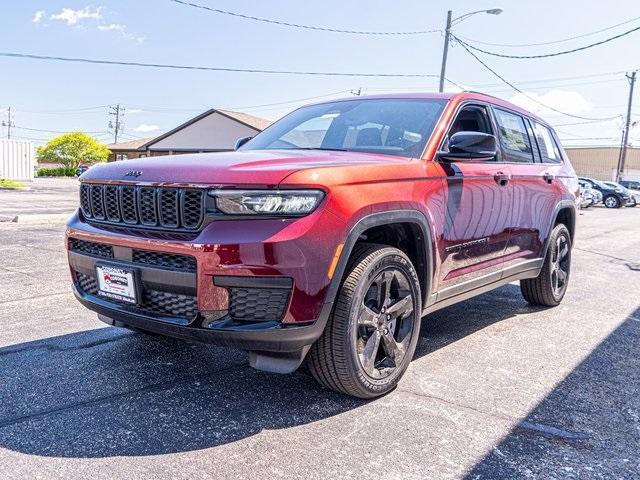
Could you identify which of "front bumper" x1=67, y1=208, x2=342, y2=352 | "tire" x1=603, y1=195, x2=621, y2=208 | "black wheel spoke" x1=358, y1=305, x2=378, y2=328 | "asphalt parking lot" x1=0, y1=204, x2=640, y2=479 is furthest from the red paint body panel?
"tire" x1=603, y1=195, x2=621, y2=208

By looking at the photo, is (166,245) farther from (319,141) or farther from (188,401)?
(319,141)

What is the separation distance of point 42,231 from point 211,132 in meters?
37.8

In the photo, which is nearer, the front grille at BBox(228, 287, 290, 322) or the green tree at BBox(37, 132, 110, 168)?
the front grille at BBox(228, 287, 290, 322)

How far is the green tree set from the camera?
220ft

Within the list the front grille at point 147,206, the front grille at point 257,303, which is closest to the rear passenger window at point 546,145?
the front grille at point 257,303

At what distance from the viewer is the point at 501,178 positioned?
434 cm

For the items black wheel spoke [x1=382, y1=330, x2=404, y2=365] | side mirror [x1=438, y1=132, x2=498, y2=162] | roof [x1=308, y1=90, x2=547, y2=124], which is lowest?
black wheel spoke [x1=382, y1=330, x2=404, y2=365]

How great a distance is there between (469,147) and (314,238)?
56.5 inches

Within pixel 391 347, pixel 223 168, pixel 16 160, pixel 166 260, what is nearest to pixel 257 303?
pixel 166 260

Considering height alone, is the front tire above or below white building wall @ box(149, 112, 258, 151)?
below

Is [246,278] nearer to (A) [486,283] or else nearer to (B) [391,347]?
(B) [391,347]

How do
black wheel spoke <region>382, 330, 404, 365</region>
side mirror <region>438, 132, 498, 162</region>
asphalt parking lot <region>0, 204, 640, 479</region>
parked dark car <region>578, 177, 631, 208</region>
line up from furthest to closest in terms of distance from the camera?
1. parked dark car <region>578, 177, 631, 208</region>
2. side mirror <region>438, 132, 498, 162</region>
3. black wheel spoke <region>382, 330, 404, 365</region>
4. asphalt parking lot <region>0, 204, 640, 479</region>

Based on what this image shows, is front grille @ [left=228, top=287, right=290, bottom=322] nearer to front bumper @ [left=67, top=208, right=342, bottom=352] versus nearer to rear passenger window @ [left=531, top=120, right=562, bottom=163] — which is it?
front bumper @ [left=67, top=208, right=342, bottom=352]

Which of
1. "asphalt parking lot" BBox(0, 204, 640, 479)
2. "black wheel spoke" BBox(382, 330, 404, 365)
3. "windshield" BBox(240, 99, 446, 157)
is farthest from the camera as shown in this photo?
"windshield" BBox(240, 99, 446, 157)
